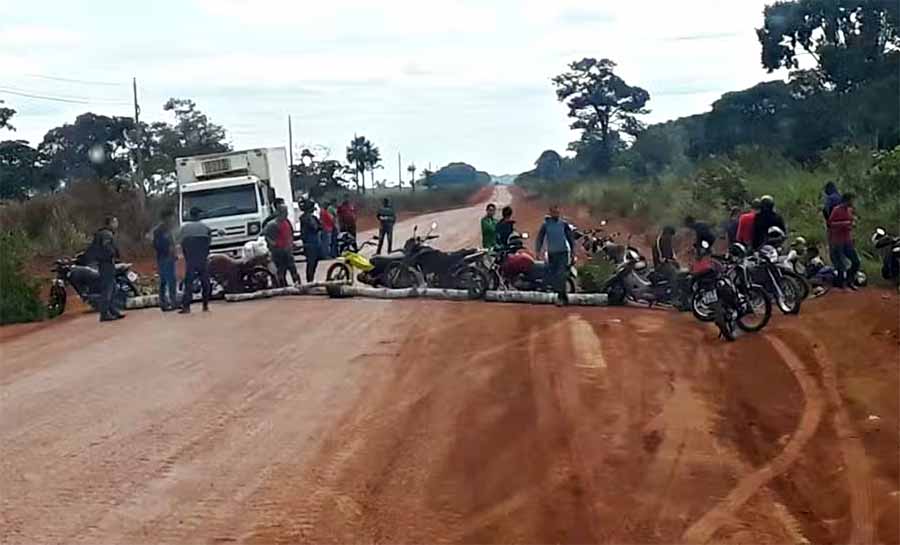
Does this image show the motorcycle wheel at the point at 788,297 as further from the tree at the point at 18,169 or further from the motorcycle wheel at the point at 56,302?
the tree at the point at 18,169

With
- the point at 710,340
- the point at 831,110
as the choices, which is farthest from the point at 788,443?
the point at 831,110

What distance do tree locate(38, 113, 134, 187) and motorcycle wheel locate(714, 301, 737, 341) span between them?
41333mm

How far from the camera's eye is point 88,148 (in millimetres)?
55312

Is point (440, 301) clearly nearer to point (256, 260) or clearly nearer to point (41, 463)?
point (256, 260)

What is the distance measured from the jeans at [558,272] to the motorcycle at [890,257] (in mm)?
4936

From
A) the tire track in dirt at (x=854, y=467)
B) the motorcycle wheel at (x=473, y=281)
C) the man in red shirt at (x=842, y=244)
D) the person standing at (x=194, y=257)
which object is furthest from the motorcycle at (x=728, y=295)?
the person standing at (x=194, y=257)

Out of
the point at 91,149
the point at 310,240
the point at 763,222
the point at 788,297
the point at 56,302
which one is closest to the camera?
the point at 788,297

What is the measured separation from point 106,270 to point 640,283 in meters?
8.28

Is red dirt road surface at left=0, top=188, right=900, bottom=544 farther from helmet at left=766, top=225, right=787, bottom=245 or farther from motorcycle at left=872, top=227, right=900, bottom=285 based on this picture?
motorcycle at left=872, top=227, right=900, bottom=285

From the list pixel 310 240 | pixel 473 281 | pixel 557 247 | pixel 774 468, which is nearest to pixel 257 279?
pixel 310 240

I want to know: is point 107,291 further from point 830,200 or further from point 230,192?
point 830,200

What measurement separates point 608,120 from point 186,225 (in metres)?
55.8

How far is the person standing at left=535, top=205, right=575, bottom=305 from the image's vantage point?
65.5 ft

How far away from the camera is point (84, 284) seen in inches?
813
